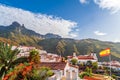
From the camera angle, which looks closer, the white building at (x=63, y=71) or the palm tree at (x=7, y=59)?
the palm tree at (x=7, y=59)

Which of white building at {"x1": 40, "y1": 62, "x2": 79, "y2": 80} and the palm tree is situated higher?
the palm tree

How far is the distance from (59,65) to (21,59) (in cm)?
1219

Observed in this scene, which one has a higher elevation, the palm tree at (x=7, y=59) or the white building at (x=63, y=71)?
the palm tree at (x=7, y=59)

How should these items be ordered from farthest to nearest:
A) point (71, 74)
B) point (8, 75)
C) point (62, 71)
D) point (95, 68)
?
point (95, 68)
point (71, 74)
point (62, 71)
point (8, 75)

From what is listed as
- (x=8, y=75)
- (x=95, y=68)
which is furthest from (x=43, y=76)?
(x=95, y=68)

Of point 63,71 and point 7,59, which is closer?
point 7,59

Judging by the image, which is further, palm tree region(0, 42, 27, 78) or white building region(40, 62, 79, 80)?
white building region(40, 62, 79, 80)

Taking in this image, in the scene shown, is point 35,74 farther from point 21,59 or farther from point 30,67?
point 21,59

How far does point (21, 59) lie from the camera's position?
70.7ft

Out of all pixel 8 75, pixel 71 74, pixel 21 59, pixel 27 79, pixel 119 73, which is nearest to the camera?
pixel 8 75

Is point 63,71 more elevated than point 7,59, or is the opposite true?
point 7,59

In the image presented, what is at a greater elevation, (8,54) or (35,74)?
(8,54)

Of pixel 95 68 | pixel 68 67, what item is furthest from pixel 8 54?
pixel 95 68

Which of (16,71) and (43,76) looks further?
(43,76)
